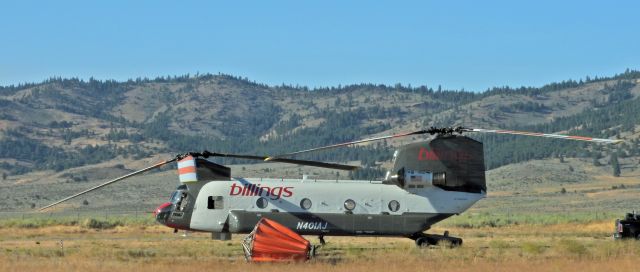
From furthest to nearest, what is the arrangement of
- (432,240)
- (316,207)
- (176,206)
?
(176,206)
(432,240)
(316,207)

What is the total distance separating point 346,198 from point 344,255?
105 inches

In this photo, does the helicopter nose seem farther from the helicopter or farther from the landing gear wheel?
the landing gear wheel

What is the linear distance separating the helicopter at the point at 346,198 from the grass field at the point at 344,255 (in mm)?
946

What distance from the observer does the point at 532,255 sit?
35156 mm

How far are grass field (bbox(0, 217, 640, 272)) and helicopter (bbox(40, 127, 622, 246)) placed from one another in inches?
37.2

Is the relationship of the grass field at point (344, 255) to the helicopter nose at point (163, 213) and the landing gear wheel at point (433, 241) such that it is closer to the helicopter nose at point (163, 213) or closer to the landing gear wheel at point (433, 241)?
the landing gear wheel at point (433, 241)

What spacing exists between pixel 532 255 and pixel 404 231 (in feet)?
15.1

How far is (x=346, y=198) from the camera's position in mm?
37281

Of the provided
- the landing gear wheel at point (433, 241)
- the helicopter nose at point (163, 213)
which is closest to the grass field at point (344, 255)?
the landing gear wheel at point (433, 241)

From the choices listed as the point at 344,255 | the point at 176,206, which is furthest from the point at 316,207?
the point at 176,206

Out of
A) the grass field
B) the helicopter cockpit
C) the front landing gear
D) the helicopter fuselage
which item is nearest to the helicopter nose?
the helicopter cockpit

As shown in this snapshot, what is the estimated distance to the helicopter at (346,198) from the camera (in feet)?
122

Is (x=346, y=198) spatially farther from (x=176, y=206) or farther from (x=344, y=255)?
(x=176, y=206)

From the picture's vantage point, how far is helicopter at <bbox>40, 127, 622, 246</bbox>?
1462 inches
